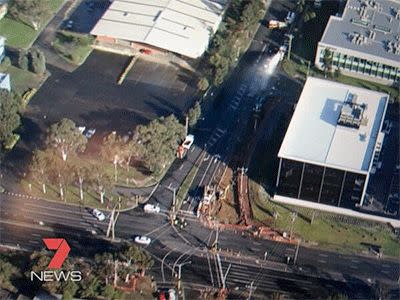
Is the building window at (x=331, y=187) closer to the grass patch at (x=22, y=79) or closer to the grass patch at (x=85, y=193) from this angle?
the grass patch at (x=85, y=193)

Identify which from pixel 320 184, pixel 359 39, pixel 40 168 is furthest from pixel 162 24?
pixel 320 184

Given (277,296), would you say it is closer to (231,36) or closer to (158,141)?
(158,141)

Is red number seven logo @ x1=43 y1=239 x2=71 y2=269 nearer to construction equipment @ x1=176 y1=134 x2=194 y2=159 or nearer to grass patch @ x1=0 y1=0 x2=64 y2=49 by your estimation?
construction equipment @ x1=176 y1=134 x2=194 y2=159

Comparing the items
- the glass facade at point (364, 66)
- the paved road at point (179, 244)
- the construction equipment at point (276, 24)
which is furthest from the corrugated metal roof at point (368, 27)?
the paved road at point (179, 244)

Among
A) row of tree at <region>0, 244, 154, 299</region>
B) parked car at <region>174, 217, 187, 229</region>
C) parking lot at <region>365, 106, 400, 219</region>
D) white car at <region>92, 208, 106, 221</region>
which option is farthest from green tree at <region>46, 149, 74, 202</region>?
parking lot at <region>365, 106, 400, 219</region>

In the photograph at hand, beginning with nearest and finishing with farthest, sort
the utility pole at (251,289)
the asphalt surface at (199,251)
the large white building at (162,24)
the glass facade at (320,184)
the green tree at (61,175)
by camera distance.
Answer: the utility pole at (251,289) < the asphalt surface at (199,251) < the glass facade at (320,184) < the green tree at (61,175) < the large white building at (162,24)
